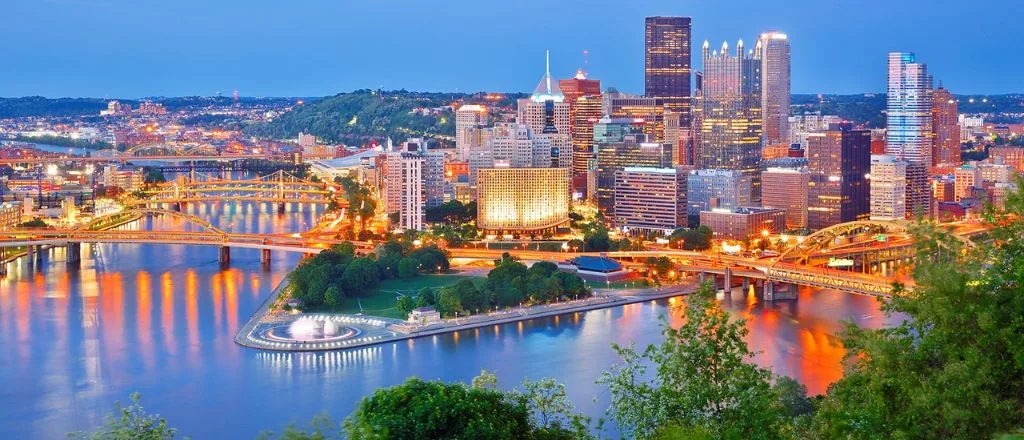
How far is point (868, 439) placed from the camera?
162 inches

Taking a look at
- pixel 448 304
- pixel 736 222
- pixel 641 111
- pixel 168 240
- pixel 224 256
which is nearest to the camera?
pixel 448 304

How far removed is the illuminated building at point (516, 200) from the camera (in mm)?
22438

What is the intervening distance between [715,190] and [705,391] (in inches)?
790

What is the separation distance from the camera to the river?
9805mm

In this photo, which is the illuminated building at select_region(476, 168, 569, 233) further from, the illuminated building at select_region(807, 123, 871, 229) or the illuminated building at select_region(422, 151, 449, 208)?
the illuminated building at select_region(807, 123, 871, 229)

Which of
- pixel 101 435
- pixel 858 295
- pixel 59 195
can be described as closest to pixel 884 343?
pixel 101 435

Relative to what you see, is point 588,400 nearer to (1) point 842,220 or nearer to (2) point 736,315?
(2) point 736,315

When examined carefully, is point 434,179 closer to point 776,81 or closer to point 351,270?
point 351,270

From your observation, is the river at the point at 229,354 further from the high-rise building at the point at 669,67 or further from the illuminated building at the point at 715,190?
the high-rise building at the point at 669,67

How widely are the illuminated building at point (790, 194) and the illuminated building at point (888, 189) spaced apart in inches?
49.6

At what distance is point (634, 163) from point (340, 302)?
12.9 m

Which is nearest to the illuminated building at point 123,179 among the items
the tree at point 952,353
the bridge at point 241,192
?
the bridge at point 241,192

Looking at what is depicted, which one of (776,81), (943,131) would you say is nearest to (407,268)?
(943,131)

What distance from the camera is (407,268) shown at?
16766 mm
